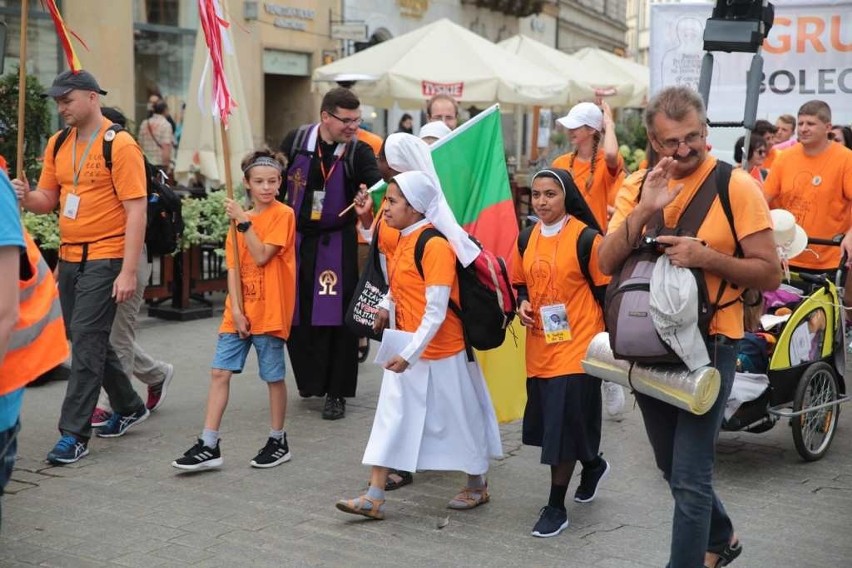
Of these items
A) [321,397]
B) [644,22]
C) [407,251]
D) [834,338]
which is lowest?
[321,397]

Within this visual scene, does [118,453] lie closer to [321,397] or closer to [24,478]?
[24,478]

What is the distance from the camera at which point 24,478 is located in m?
6.39

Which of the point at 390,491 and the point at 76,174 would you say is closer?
the point at 390,491

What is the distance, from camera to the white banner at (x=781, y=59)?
38.4 ft

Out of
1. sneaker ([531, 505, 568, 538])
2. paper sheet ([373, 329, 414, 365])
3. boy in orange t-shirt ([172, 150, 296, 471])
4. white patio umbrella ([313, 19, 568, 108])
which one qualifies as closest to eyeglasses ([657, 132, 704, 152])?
paper sheet ([373, 329, 414, 365])

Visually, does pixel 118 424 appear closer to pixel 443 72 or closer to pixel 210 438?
pixel 210 438

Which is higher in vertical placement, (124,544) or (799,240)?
(799,240)

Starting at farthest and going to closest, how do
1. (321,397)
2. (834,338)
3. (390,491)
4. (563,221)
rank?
(321,397)
(834,338)
(390,491)
(563,221)

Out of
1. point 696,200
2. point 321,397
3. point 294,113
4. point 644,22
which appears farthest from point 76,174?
point 644,22

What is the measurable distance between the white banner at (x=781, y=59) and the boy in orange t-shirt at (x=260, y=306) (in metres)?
5.93

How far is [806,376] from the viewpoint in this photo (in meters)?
6.89

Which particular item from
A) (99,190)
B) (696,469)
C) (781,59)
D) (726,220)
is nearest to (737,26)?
(726,220)

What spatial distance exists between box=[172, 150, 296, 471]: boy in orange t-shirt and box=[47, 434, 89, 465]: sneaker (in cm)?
59

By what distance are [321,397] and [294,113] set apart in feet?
58.3
